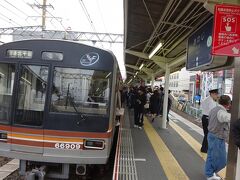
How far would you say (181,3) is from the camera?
8281 mm

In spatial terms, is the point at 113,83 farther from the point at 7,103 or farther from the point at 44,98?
the point at 7,103

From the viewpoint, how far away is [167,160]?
8656 millimetres

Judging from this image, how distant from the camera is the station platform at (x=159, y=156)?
23.7 feet

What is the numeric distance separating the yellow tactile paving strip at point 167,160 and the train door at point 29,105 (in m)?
2.77

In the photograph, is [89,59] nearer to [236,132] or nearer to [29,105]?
[29,105]

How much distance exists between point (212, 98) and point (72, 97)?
12.1 feet

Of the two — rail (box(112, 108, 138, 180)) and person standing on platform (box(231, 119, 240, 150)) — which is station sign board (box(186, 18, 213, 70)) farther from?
rail (box(112, 108, 138, 180))

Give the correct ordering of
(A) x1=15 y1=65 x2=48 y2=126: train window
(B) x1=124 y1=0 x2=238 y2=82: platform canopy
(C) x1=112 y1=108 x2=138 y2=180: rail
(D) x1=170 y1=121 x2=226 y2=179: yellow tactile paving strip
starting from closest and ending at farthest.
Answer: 1. (C) x1=112 y1=108 x2=138 y2=180: rail
2. (A) x1=15 y1=65 x2=48 y2=126: train window
3. (B) x1=124 y1=0 x2=238 y2=82: platform canopy
4. (D) x1=170 y1=121 x2=226 y2=179: yellow tactile paving strip

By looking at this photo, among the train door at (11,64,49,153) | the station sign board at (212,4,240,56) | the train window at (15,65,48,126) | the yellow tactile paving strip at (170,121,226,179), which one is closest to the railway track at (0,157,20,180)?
the train door at (11,64,49,153)

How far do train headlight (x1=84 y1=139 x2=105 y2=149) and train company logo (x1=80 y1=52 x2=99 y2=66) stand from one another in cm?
138

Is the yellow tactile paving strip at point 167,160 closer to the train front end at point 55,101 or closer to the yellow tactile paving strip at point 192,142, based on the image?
the yellow tactile paving strip at point 192,142

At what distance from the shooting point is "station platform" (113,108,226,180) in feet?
23.7

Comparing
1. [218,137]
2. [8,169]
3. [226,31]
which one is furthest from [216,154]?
[8,169]

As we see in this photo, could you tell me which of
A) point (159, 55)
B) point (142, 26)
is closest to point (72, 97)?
point (142, 26)
